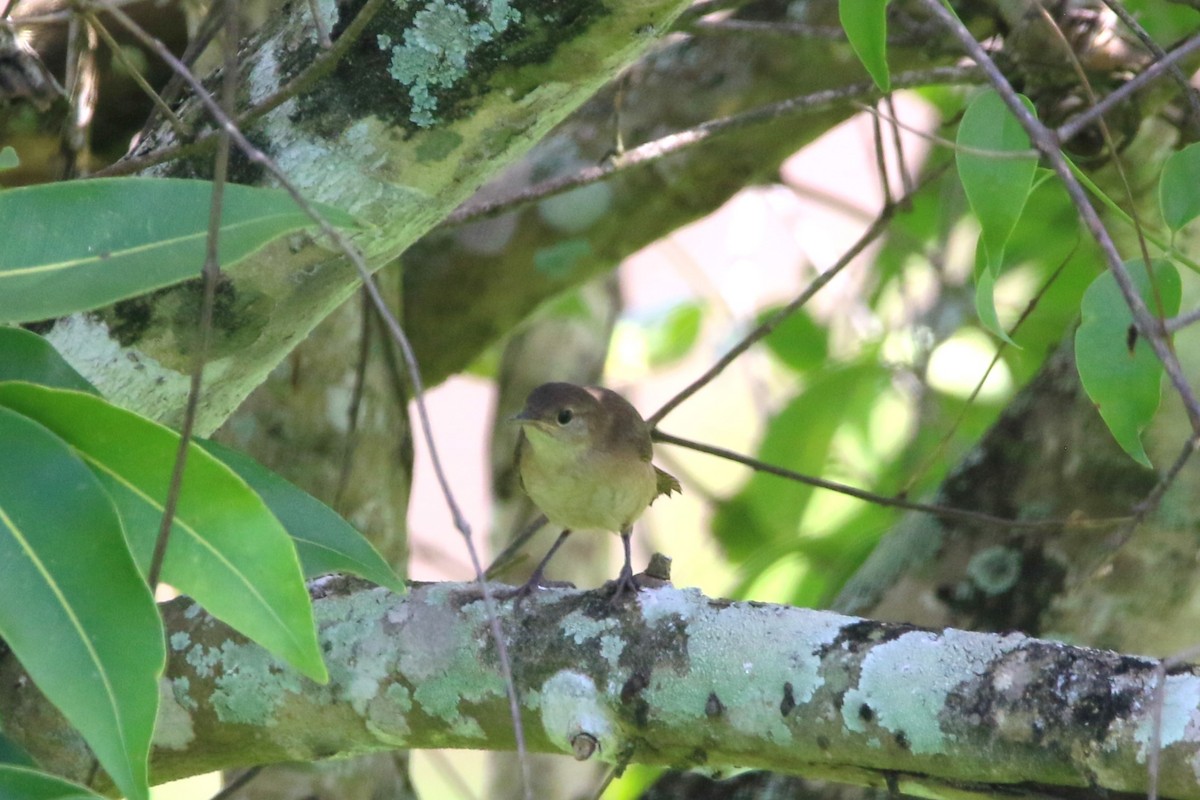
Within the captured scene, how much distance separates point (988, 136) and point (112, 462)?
122cm

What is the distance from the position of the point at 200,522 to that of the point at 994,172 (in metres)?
1.12

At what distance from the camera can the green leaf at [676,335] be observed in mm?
5168

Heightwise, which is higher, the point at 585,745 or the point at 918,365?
the point at 918,365

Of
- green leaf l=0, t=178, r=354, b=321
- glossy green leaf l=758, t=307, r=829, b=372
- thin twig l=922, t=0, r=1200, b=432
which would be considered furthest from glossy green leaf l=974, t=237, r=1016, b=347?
glossy green leaf l=758, t=307, r=829, b=372

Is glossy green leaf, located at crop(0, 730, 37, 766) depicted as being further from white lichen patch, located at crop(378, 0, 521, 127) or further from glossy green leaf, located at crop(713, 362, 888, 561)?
glossy green leaf, located at crop(713, 362, 888, 561)

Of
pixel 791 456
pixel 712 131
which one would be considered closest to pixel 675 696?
pixel 712 131

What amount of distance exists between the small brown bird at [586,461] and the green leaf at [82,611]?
1733 millimetres

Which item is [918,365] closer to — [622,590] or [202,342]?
[622,590]

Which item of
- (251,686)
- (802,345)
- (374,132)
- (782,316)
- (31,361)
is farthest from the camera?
(802,345)

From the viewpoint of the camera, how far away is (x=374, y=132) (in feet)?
6.30

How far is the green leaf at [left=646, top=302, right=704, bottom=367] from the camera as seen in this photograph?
517cm

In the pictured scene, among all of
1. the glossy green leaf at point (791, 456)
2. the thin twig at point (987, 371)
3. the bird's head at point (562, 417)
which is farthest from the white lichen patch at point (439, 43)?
the glossy green leaf at point (791, 456)

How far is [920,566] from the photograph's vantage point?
10.2 feet

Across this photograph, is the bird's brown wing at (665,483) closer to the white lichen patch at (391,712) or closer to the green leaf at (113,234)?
the white lichen patch at (391,712)
